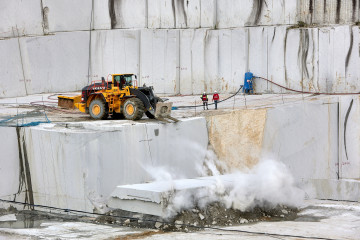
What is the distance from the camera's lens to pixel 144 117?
21734mm

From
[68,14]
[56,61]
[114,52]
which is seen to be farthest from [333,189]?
[68,14]

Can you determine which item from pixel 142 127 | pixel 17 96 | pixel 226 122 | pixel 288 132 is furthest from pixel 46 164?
pixel 17 96

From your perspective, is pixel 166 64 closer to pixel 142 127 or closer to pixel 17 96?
pixel 17 96

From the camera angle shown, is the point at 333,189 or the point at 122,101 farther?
the point at 333,189

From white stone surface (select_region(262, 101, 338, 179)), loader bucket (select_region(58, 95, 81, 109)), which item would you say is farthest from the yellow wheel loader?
white stone surface (select_region(262, 101, 338, 179))

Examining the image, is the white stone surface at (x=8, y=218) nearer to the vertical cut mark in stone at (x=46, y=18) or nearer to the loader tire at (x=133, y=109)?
the loader tire at (x=133, y=109)

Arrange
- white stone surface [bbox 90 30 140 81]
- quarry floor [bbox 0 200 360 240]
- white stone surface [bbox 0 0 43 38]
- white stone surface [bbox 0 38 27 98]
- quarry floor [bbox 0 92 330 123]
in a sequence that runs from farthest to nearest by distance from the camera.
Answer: white stone surface [bbox 90 30 140 81] → white stone surface [bbox 0 0 43 38] → white stone surface [bbox 0 38 27 98] → quarry floor [bbox 0 92 330 123] → quarry floor [bbox 0 200 360 240]

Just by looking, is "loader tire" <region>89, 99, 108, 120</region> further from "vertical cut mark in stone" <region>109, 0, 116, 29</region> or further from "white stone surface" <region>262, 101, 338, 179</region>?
"vertical cut mark in stone" <region>109, 0, 116, 29</region>

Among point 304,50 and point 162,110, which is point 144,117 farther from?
point 304,50

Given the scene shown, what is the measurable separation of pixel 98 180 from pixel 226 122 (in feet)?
17.9

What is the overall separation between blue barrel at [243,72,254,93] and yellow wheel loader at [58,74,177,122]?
7.58 metres

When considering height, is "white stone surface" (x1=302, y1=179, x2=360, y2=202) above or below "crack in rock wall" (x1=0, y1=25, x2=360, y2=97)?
below

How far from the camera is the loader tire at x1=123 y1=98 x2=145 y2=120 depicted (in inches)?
789

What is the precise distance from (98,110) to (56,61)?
9.10 metres
